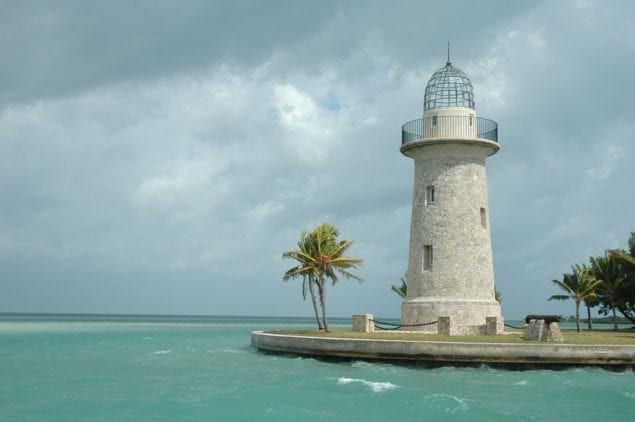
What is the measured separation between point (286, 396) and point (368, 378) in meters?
3.78

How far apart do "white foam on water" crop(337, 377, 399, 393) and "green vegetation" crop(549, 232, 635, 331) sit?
84.4 feet

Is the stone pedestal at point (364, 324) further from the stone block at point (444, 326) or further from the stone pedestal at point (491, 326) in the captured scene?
the stone pedestal at point (491, 326)

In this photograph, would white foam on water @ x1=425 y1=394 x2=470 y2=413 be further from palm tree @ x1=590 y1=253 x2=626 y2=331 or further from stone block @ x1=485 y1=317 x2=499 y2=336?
palm tree @ x1=590 y1=253 x2=626 y2=331

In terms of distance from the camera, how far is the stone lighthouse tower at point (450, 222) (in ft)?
116

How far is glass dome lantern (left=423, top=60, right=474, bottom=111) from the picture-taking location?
37.6 meters

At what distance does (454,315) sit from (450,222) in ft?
14.7

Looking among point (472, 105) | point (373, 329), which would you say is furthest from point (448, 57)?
point (373, 329)

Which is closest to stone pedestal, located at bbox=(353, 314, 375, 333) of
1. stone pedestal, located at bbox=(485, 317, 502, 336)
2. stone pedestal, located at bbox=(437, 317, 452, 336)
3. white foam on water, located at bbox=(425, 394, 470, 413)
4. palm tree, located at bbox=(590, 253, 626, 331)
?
stone pedestal, located at bbox=(437, 317, 452, 336)

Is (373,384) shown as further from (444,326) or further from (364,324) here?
(364,324)

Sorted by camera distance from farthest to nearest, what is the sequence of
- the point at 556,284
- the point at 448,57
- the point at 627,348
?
1. the point at 556,284
2. the point at 448,57
3. the point at 627,348

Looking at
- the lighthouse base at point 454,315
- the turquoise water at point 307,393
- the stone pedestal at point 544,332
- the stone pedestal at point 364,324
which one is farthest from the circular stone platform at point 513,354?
the stone pedestal at point 364,324

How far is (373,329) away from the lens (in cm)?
3722

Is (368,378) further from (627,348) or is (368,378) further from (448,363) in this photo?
(627,348)

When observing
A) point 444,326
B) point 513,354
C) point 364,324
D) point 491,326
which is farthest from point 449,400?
point 364,324
